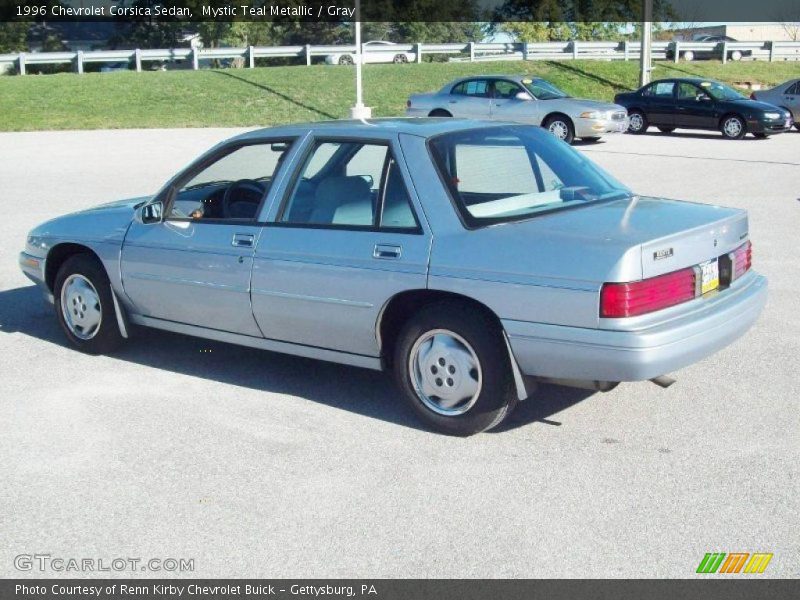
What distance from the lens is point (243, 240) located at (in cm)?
614

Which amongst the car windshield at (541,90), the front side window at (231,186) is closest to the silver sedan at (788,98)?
the car windshield at (541,90)

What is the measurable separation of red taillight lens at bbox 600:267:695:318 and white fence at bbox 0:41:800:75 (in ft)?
124

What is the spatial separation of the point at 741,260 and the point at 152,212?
3.45m

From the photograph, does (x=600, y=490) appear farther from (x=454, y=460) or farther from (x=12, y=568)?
(x=12, y=568)

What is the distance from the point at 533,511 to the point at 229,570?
4.27 ft

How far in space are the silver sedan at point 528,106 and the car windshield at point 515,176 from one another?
1742 centimetres

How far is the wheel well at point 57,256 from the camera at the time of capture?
7.17 m

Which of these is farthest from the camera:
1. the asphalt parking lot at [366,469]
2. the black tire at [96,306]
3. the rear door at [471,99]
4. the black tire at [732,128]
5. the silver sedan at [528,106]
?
the black tire at [732,128]

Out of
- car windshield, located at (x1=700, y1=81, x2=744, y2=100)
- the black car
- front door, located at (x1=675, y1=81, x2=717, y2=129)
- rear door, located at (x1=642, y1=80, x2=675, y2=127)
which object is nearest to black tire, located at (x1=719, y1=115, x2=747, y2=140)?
the black car

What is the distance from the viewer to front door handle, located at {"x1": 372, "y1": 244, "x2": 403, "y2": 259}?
5.49 m

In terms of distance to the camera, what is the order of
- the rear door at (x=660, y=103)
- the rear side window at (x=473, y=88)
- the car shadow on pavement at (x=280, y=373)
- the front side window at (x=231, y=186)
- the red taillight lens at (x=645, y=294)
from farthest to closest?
the rear door at (x=660, y=103)
the rear side window at (x=473, y=88)
the front side window at (x=231, y=186)
the car shadow on pavement at (x=280, y=373)
the red taillight lens at (x=645, y=294)

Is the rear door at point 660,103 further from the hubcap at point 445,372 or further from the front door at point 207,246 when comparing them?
the hubcap at point 445,372

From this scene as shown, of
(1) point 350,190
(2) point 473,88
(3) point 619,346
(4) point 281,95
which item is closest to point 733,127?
(2) point 473,88
